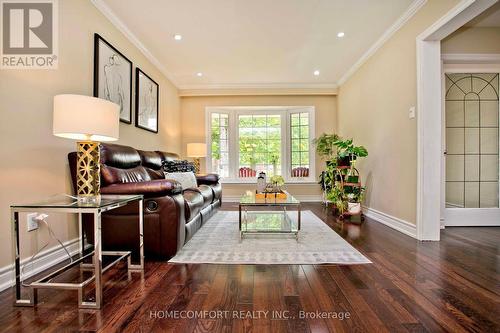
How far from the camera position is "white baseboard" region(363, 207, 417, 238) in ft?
9.17

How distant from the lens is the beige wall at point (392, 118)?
9.16ft

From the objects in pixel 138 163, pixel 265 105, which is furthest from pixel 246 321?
pixel 265 105

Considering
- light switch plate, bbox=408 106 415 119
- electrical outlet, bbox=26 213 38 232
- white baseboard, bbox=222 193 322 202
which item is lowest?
white baseboard, bbox=222 193 322 202

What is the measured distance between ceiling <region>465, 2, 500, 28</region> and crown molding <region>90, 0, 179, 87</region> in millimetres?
4305

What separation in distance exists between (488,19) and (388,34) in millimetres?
1053

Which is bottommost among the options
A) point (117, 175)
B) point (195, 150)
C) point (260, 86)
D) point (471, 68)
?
point (117, 175)

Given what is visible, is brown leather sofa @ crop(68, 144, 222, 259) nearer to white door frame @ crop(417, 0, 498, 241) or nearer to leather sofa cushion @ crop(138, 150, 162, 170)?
leather sofa cushion @ crop(138, 150, 162, 170)

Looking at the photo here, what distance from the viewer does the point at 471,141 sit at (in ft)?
10.8

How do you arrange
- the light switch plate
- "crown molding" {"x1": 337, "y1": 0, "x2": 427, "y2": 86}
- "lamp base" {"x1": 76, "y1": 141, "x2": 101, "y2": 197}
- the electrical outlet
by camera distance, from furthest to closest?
the light switch plate, "crown molding" {"x1": 337, "y1": 0, "x2": 427, "y2": 86}, the electrical outlet, "lamp base" {"x1": 76, "y1": 141, "x2": 101, "y2": 197}

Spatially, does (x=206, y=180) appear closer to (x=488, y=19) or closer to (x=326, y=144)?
(x=326, y=144)

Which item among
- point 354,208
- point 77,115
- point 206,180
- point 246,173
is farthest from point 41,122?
point 246,173

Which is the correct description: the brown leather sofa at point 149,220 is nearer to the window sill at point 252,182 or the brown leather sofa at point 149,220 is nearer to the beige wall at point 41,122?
the beige wall at point 41,122

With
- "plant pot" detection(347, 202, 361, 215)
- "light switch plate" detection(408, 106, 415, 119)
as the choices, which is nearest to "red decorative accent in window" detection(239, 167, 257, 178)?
"plant pot" detection(347, 202, 361, 215)

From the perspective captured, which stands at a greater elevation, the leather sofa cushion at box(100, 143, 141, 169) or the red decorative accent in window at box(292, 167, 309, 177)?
the leather sofa cushion at box(100, 143, 141, 169)
